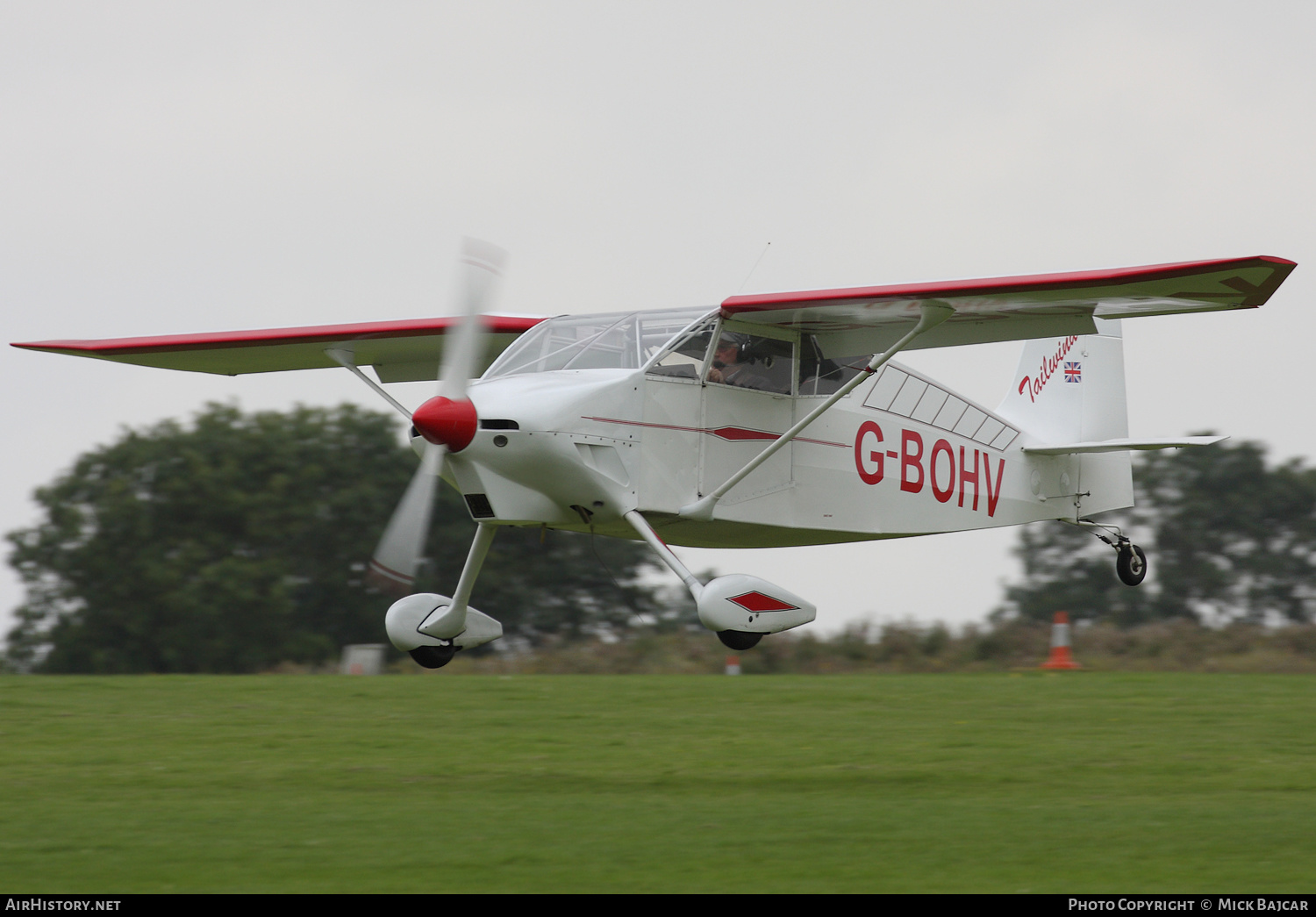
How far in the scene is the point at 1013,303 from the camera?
1173 cm

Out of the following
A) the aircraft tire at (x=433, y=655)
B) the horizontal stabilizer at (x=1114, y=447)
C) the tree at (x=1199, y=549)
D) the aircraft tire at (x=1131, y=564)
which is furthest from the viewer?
the tree at (x=1199, y=549)

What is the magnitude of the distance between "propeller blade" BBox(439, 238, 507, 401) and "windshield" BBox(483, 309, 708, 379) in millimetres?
608

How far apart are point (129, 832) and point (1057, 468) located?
10.5 meters

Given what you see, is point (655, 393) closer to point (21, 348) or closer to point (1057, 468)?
point (1057, 468)

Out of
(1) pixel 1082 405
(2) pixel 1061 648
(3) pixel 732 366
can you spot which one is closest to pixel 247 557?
(2) pixel 1061 648

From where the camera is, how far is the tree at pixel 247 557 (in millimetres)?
34125

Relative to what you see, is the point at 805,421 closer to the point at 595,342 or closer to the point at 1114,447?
Result: the point at 595,342

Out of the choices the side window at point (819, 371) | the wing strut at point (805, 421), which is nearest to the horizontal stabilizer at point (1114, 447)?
the side window at point (819, 371)

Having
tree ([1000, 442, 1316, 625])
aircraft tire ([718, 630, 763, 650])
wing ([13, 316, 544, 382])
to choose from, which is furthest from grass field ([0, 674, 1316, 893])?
tree ([1000, 442, 1316, 625])

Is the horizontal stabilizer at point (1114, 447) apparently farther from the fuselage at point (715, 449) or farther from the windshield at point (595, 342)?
the windshield at point (595, 342)

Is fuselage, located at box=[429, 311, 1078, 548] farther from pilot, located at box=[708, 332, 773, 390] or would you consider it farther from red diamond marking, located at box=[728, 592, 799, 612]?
Result: red diamond marking, located at box=[728, 592, 799, 612]

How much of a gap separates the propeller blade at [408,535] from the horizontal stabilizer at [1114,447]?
22.9 feet

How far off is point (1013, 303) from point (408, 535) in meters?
5.04

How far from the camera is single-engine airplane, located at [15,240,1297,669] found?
1097 centimetres
